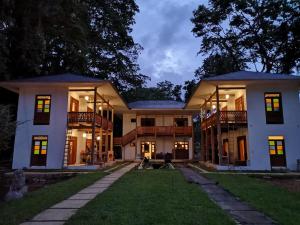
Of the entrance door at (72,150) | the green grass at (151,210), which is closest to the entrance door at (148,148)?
the entrance door at (72,150)

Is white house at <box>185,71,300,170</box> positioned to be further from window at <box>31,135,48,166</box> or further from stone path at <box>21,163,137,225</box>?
stone path at <box>21,163,137,225</box>

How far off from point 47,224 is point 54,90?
53.1 feet

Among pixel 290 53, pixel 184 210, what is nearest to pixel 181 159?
pixel 290 53

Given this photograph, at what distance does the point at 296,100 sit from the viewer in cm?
1941

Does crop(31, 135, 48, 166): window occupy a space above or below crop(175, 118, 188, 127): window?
below

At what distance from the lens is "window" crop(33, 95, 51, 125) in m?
20.1

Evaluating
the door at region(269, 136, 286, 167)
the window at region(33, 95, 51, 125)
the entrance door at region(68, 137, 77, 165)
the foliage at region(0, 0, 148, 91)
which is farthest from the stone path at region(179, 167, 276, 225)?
the window at region(33, 95, 51, 125)

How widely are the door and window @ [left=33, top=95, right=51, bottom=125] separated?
50.2 ft

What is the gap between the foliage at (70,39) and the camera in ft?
42.4

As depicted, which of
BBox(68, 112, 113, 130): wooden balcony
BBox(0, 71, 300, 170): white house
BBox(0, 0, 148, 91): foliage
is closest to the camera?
BBox(0, 0, 148, 91): foliage

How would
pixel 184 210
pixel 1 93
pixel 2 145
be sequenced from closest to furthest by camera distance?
pixel 184 210, pixel 2 145, pixel 1 93

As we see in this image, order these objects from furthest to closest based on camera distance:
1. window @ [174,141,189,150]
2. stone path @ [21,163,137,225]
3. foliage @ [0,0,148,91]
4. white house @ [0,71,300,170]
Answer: window @ [174,141,189,150] < white house @ [0,71,300,170] < foliage @ [0,0,148,91] < stone path @ [21,163,137,225]

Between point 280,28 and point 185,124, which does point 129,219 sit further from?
point 280,28

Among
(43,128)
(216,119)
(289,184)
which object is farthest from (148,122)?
(289,184)
